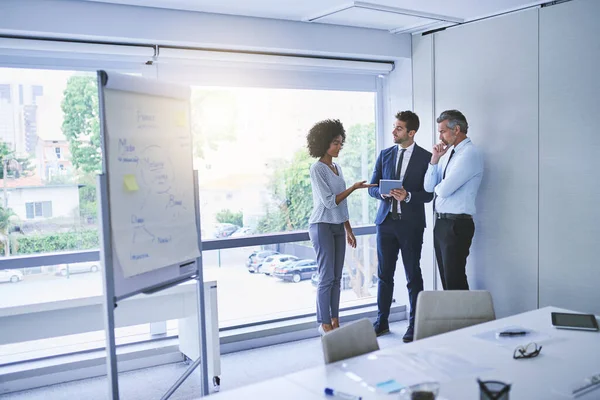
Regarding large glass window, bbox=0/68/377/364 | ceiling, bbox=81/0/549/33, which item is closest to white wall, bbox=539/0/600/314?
ceiling, bbox=81/0/549/33

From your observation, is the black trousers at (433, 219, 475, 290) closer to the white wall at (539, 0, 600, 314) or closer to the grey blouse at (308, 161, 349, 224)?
the white wall at (539, 0, 600, 314)

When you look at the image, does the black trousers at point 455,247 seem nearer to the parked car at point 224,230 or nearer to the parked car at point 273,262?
the parked car at point 273,262

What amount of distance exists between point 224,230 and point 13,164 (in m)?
1.67

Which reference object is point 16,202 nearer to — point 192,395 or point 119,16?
point 119,16

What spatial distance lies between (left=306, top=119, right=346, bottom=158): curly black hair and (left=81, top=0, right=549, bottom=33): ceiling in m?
0.86

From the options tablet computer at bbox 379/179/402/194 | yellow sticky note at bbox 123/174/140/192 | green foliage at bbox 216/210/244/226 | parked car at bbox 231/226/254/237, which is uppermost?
yellow sticky note at bbox 123/174/140/192

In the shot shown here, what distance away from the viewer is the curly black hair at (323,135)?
456 cm

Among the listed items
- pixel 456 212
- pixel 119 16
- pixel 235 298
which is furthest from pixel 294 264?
pixel 119 16

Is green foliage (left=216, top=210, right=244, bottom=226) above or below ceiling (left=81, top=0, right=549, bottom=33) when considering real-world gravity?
below

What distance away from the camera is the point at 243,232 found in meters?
4.91

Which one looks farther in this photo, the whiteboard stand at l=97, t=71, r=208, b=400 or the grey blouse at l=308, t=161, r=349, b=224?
the grey blouse at l=308, t=161, r=349, b=224

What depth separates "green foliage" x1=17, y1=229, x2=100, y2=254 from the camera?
414 cm

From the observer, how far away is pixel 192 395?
3.78 metres

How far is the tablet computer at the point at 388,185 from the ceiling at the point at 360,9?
1.31m
